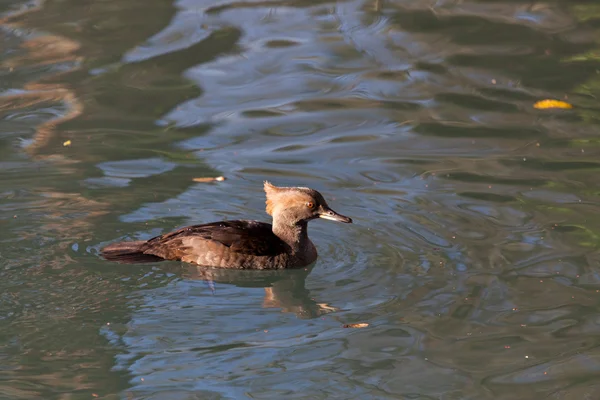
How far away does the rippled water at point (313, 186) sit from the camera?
24.6 ft

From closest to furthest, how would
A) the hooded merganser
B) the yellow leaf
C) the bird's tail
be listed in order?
the bird's tail < the hooded merganser < the yellow leaf

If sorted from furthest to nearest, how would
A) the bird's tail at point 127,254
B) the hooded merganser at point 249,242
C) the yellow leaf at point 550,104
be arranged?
the yellow leaf at point 550,104
the hooded merganser at point 249,242
the bird's tail at point 127,254

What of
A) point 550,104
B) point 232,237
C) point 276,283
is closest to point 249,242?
point 232,237

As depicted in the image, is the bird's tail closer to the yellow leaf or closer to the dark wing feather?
the dark wing feather

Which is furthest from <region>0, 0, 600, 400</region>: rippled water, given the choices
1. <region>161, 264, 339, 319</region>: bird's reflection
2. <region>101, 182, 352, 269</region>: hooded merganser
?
<region>101, 182, 352, 269</region>: hooded merganser

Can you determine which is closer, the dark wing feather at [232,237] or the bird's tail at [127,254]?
the bird's tail at [127,254]

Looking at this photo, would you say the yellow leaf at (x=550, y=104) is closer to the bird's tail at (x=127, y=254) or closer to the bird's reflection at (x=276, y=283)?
the bird's reflection at (x=276, y=283)

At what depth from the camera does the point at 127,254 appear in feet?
30.2

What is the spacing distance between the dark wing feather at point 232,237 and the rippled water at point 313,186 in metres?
0.21

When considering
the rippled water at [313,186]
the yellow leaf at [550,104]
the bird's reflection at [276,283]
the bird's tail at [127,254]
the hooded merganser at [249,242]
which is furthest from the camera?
the yellow leaf at [550,104]

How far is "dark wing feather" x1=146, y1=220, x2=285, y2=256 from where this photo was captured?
30.7 ft

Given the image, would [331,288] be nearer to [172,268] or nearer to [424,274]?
[424,274]

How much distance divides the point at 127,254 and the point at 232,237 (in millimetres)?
933

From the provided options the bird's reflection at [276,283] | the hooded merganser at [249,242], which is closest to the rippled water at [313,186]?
the bird's reflection at [276,283]
